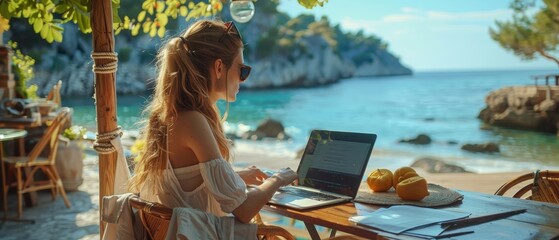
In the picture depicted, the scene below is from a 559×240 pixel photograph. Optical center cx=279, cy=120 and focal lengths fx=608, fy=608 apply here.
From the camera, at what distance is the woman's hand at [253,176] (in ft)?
6.63

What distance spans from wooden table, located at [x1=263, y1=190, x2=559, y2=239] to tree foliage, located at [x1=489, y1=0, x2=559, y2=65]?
26.2 m

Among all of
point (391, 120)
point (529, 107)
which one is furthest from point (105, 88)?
point (391, 120)

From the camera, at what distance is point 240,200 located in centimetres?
165

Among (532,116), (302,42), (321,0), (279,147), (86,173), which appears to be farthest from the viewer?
(302,42)

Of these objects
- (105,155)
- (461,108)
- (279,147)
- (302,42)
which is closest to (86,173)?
(105,155)

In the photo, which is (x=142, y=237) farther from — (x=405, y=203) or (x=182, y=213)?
(x=405, y=203)

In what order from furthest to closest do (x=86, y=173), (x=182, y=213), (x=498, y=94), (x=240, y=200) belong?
(x=498, y=94), (x=86, y=173), (x=240, y=200), (x=182, y=213)

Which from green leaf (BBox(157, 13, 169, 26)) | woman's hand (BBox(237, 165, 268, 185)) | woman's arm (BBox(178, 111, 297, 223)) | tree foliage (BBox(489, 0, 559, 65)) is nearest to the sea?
tree foliage (BBox(489, 0, 559, 65))

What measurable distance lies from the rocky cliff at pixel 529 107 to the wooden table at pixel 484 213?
907 inches

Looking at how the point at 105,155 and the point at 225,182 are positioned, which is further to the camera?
the point at 105,155

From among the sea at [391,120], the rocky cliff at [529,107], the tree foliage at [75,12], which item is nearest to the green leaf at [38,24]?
the tree foliage at [75,12]

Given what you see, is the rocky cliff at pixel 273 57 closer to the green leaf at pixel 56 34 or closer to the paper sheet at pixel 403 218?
the green leaf at pixel 56 34

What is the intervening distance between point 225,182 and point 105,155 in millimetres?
699

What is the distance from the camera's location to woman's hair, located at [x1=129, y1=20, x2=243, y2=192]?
5.82ft
